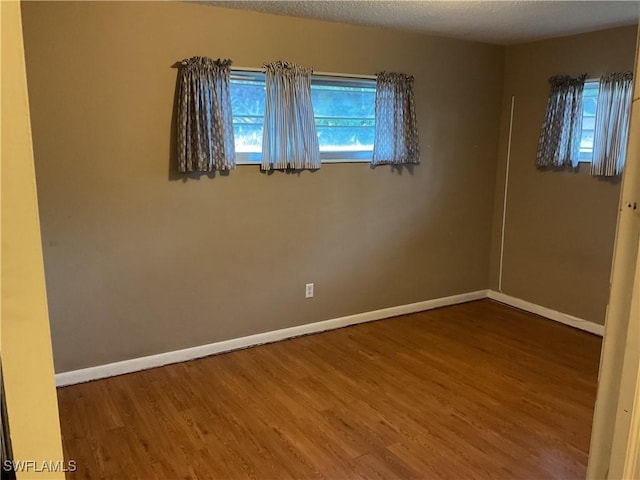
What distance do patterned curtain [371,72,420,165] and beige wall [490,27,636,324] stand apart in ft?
3.41

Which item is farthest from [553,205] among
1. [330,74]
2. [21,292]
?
[21,292]

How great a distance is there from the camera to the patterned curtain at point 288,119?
3443 millimetres

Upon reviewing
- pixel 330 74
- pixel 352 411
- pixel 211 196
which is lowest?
pixel 352 411

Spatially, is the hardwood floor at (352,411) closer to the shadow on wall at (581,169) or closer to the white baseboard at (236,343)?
the white baseboard at (236,343)

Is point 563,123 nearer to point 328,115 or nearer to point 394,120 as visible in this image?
point 394,120

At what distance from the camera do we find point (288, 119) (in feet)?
11.5

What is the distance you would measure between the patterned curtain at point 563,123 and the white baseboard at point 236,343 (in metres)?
1.46

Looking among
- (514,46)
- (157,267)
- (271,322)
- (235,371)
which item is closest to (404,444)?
(235,371)

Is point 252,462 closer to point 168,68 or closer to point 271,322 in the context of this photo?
point 271,322

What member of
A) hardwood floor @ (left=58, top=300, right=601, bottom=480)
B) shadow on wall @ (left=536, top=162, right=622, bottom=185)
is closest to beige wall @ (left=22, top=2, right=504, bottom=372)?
hardwood floor @ (left=58, top=300, right=601, bottom=480)

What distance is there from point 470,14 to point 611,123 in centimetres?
→ 126

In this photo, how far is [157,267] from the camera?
3.32m

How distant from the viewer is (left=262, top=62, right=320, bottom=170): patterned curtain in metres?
3.44

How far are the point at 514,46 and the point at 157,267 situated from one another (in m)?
3.39
